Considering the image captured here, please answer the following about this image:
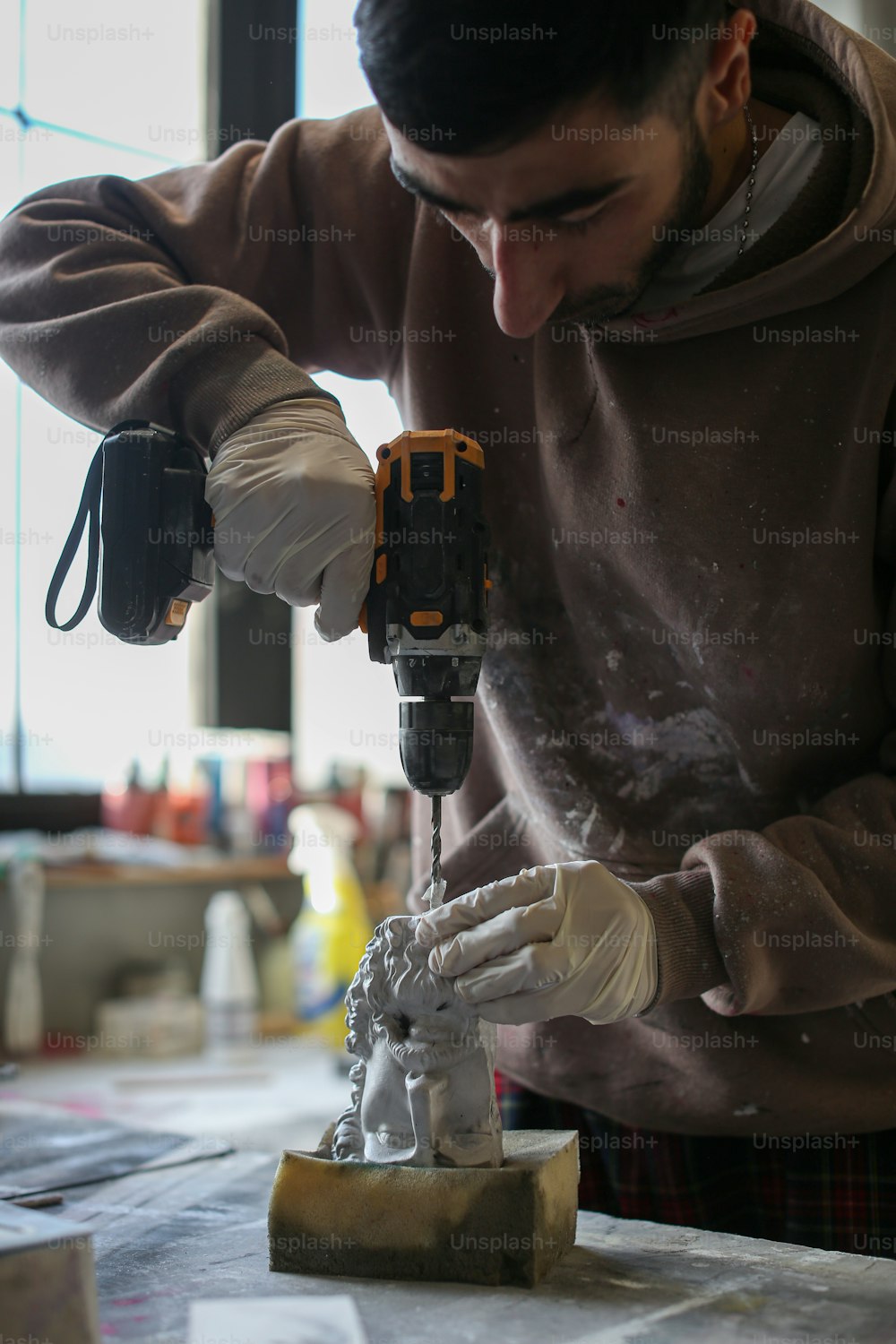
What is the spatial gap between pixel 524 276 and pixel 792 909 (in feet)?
2.22

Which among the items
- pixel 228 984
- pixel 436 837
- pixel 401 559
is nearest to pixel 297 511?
pixel 401 559

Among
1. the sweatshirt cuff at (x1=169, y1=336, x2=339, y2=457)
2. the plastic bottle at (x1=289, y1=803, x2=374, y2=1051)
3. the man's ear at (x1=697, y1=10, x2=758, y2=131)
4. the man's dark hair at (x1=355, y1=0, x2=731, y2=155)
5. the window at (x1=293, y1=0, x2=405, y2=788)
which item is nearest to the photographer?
the man's dark hair at (x1=355, y1=0, x2=731, y2=155)

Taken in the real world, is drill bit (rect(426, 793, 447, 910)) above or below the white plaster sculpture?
above

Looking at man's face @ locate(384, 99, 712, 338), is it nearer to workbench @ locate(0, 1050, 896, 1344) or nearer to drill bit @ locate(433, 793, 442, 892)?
drill bit @ locate(433, 793, 442, 892)

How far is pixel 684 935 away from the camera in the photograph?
128 cm

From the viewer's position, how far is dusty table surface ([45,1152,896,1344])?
3.43 ft

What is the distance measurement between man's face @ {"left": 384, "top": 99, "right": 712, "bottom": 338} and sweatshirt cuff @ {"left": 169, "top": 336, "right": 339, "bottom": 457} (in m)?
0.26

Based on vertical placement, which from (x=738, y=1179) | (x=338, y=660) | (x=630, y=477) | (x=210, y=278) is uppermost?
(x=210, y=278)

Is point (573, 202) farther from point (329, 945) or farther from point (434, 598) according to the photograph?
point (329, 945)

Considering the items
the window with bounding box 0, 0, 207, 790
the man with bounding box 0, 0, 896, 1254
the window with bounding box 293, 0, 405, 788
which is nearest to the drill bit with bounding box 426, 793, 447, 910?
the man with bounding box 0, 0, 896, 1254

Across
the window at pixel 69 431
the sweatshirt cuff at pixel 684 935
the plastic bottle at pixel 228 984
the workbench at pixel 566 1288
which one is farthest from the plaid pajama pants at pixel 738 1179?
the window at pixel 69 431

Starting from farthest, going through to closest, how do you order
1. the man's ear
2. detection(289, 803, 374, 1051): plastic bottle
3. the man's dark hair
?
detection(289, 803, 374, 1051): plastic bottle, the man's ear, the man's dark hair

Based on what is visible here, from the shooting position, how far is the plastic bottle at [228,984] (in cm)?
288

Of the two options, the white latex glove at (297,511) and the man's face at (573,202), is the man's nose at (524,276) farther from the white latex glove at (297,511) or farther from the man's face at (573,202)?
the white latex glove at (297,511)
